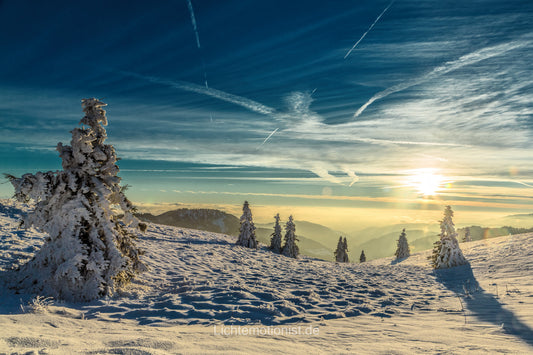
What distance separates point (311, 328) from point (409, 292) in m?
7.37

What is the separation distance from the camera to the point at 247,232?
3303 cm

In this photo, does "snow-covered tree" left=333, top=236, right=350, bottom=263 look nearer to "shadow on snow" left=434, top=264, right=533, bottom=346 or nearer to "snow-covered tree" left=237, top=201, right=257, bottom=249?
"snow-covered tree" left=237, top=201, right=257, bottom=249

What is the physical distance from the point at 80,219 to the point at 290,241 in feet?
114

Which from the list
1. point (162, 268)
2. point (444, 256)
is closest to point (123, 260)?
point (162, 268)

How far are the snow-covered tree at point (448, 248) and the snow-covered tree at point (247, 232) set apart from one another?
19.2 meters

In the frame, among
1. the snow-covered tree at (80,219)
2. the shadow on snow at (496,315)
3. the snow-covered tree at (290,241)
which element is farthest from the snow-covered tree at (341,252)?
the snow-covered tree at (80,219)

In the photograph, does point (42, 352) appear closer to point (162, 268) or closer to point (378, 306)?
point (378, 306)

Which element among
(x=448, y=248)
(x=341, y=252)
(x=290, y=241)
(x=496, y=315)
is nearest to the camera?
(x=496, y=315)

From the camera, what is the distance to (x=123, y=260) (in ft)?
27.2

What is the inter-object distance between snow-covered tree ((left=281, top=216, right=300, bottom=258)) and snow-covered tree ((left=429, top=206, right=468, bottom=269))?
20874mm

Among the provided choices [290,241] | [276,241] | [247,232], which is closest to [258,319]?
[247,232]

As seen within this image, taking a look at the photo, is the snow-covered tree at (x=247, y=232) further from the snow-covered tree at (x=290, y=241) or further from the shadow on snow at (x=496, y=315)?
the shadow on snow at (x=496, y=315)

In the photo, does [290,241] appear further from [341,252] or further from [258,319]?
[258,319]

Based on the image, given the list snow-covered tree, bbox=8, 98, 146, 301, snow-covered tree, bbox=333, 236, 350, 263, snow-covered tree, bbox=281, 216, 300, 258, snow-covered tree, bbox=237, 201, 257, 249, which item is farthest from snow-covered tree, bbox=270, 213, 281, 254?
snow-covered tree, bbox=8, 98, 146, 301
